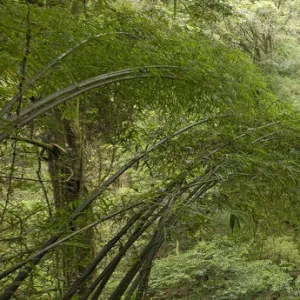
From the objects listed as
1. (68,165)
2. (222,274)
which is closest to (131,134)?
(68,165)

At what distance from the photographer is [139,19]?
180cm

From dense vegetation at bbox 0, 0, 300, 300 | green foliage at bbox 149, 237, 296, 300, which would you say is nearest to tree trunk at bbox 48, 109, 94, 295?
dense vegetation at bbox 0, 0, 300, 300

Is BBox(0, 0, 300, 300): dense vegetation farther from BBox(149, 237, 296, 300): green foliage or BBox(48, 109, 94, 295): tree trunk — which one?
BBox(149, 237, 296, 300): green foliage

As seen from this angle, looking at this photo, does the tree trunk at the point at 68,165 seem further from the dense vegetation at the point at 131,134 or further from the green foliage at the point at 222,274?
the green foliage at the point at 222,274

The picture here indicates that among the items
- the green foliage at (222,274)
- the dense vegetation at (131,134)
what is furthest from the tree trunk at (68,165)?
the green foliage at (222,274)

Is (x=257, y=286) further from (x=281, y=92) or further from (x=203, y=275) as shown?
(x=281, y=92)

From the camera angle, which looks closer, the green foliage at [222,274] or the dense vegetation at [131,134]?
the dense vegetation at [131,134]

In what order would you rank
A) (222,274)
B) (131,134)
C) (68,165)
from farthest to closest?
(222,274) → (68,165) → (131,134)

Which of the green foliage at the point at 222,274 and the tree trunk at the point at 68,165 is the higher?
the tree trunk at the point at 68,165

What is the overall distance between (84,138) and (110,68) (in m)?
1.40

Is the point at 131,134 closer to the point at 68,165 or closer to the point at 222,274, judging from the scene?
the point at 68,165

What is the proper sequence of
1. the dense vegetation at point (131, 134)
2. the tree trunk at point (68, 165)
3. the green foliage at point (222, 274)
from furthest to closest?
the green foliage at point (222, 274), the tree trunk at point (68, 165), the dense vegetation at point (131, 134)

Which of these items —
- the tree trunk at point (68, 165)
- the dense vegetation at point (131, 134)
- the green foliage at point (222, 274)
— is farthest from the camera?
the green foliage at point (222, 274)

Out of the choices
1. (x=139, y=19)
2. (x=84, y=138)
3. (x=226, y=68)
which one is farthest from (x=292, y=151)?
(x=84, y=138)
